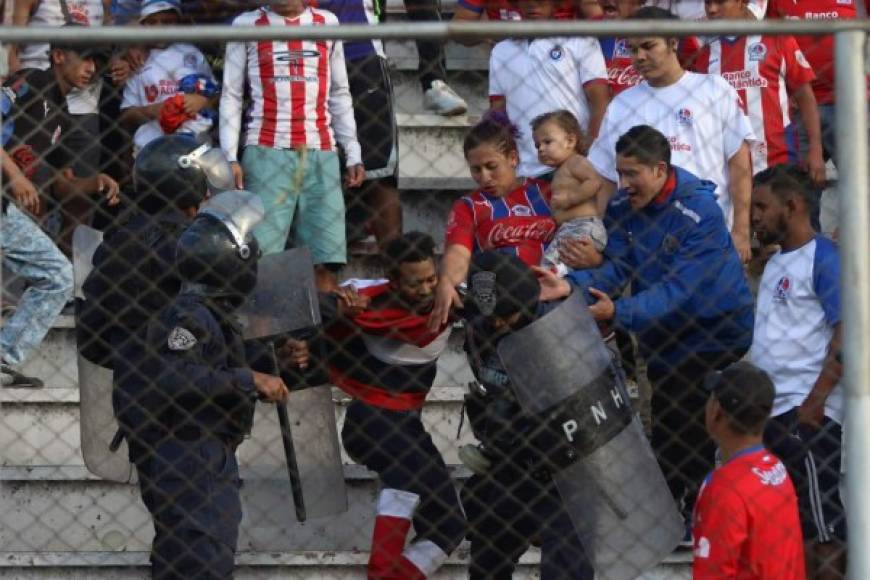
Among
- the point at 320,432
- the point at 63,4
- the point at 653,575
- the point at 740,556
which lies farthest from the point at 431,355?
the point at 63,4

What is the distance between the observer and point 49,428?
7172 mm

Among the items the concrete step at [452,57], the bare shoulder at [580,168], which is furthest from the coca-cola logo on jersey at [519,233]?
the concrete step at [452,57]

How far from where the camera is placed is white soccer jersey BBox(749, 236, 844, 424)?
6.46 m

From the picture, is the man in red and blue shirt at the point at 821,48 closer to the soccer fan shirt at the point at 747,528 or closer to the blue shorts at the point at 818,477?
the blue shorts at the point at 818,477

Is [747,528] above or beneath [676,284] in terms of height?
beneath

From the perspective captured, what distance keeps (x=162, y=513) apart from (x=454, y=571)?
1321mm

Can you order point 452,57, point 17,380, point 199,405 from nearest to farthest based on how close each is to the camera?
point 199,405, point 17,380, point 452,57

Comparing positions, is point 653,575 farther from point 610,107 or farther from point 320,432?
point 610,107

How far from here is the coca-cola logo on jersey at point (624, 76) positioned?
795 centimetres

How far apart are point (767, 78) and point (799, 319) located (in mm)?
1503

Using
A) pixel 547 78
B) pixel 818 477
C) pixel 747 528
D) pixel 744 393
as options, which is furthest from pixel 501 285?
pixel 547 78

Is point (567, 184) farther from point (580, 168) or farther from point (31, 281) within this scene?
point (31, 281)

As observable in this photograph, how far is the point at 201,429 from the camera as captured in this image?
5.84 meters

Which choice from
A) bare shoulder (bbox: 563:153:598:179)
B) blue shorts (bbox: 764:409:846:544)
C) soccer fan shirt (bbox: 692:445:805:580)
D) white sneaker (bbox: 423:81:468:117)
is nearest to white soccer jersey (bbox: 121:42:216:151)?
white sneaker (bbox: 423:81:468:117)
